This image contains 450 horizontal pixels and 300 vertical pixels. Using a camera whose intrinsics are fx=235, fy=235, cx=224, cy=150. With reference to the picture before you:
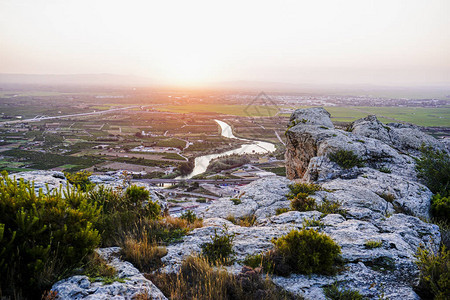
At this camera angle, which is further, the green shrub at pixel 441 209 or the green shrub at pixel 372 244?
Answer: the green shrub at pixel 441 209

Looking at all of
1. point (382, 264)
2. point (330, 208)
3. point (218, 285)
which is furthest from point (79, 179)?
point (382, 264)

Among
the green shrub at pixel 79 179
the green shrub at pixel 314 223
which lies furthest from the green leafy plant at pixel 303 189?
the green shrub at pixel 79 179

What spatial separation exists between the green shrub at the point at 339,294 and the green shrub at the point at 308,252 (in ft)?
1.47

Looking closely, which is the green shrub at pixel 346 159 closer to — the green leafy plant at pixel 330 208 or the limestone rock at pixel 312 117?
the green leafy plant at pixel 330 208

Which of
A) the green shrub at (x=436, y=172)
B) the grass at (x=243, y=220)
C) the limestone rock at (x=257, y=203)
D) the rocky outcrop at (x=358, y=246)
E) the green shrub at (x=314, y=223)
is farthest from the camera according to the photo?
the green shrub at (x=436, y=172)

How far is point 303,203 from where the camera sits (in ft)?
28.4

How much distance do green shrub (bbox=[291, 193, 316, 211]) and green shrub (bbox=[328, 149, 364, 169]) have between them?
16.8ft

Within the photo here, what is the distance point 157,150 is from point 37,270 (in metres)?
76.7

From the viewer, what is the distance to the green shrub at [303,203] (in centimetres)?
846

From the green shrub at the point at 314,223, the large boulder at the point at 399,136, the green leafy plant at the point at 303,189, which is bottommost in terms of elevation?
the green leafy plant at the point at 303,189

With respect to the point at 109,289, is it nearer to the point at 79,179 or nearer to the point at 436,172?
the point at 79,179

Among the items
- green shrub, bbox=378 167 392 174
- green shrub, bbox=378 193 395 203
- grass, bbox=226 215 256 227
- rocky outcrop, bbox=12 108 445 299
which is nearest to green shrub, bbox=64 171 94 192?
rocky outcrop, bbox=12 108 445 299

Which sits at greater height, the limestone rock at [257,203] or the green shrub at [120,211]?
the green shrub at [120,211]

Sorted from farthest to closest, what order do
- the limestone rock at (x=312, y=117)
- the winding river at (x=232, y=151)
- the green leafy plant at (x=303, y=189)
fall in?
the winding river at (x=232, y=151) → the limestone rock at (x=312, y=117) → the green leafy plant at (x=303, y=189)
